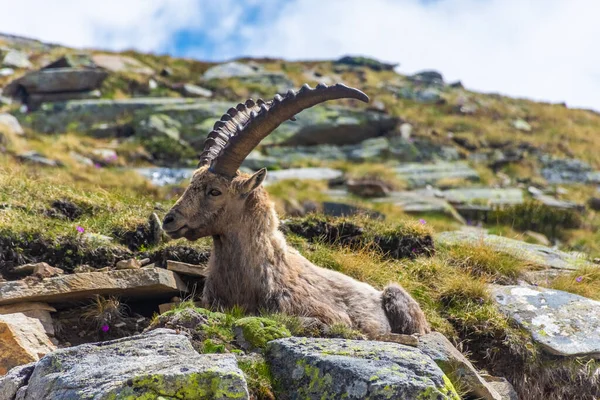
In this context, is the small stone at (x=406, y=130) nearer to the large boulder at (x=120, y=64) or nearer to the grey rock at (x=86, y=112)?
the grey rock at (x=86, y=112)

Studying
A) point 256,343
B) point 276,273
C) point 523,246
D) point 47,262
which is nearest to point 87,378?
point 256,343

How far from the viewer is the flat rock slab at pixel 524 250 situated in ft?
39.5

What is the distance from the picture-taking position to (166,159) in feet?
88.4

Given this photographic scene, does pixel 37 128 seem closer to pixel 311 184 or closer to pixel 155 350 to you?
pixel 311 184

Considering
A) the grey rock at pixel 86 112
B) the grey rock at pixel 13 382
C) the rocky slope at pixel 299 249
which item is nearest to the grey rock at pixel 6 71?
the rocky slope at pixel 299 249

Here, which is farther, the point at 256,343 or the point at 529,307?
the point at 529,307

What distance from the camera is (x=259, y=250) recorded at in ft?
27.3

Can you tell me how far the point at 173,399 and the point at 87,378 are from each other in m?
0.63

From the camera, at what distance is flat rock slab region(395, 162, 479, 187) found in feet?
90.5

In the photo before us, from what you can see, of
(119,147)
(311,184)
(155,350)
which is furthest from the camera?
(119,147)

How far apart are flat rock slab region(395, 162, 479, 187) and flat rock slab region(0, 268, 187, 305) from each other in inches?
755

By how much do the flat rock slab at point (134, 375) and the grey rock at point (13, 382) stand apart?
148 mm

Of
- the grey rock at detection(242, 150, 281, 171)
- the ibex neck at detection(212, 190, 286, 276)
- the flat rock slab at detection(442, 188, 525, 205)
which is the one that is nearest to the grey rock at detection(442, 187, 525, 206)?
the flat rock slab at detection(442, 188, 525, 205)

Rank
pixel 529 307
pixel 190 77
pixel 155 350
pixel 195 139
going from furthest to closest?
1. pixel 190 77
2. pixel 195 139
3. pixel 529 307
4. pixel 155 350
